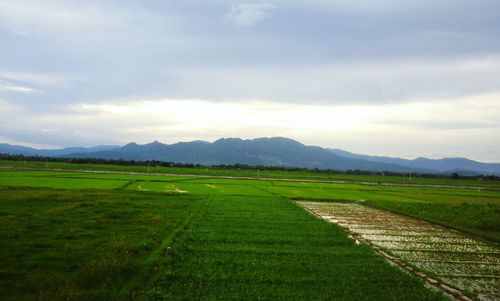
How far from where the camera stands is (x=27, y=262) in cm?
996

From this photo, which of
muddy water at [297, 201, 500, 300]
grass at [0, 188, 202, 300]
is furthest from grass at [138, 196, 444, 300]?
grass at [0, 188, 202, 300]

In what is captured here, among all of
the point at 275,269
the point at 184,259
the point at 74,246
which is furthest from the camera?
the point at 74,246

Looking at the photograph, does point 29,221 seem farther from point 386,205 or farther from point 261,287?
point 386,205

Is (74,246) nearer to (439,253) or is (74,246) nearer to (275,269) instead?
(275,269)

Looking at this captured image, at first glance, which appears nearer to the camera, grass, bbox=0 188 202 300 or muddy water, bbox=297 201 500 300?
grass, bbox=0 188 202 300

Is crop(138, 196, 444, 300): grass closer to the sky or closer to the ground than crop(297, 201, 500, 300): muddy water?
closer to the sky

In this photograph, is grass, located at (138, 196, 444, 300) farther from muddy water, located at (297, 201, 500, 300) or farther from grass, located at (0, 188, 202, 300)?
grass, located at (0, 188, 202, 300)

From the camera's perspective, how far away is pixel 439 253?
13.5 meters

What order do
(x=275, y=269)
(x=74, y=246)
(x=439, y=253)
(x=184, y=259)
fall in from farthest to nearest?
(x=439, y=253)
(x=74, y=246)
(x=184, y=259)
(x=275, y=269)

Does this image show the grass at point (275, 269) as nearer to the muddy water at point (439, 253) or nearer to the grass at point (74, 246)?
the muddy water at point (439, 253)

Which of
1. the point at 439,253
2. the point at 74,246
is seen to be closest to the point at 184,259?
the point at 74,246

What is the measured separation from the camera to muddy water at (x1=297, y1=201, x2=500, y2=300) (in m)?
9.65

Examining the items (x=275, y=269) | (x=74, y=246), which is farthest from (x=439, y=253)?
(x=74, y=246)

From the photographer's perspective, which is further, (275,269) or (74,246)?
(74,246)
